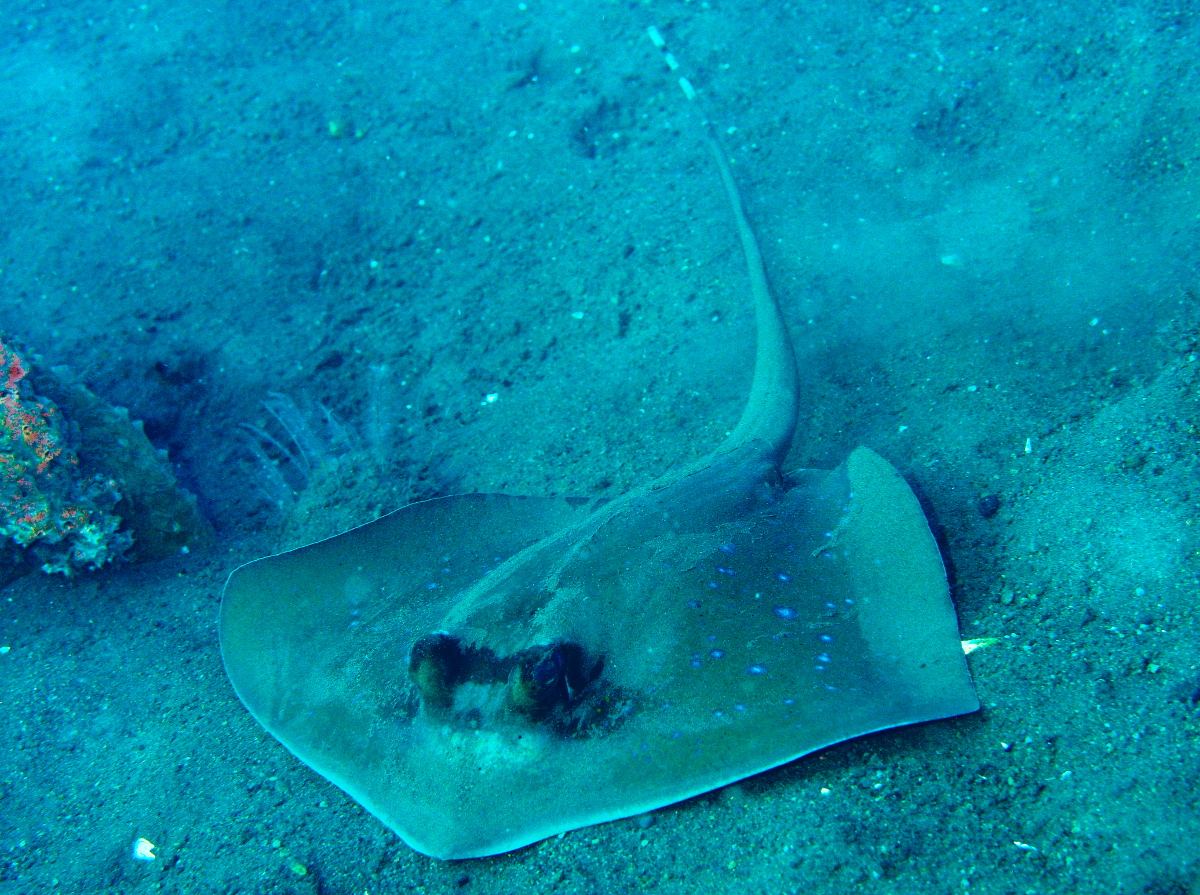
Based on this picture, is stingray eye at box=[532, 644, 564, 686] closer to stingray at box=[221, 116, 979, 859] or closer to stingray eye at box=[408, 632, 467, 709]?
stingray at box=[221, 116, 979, 859]

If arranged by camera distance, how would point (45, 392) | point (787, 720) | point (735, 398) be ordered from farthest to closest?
point (735, 398), point (45, 392), point (787, 720)

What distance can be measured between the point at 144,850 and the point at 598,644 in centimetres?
202

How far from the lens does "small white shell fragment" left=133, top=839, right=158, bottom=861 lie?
2.44m

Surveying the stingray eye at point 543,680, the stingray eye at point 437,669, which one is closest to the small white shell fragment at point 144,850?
the stingray eye at point 437,669

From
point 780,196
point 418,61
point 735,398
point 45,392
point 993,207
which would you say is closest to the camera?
point 45,392

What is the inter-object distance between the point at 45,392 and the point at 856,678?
14.6ft

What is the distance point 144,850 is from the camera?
246cm

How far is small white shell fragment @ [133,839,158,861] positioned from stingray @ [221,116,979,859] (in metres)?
0.66

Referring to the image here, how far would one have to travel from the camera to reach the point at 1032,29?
484cm

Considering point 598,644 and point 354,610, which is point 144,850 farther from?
point 598,644

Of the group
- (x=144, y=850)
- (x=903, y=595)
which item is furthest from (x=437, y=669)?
(x=903, y=595)

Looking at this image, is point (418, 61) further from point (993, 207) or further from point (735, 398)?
point (993, 207)

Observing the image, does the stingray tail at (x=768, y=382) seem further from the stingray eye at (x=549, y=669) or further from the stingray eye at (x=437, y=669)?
the stingray eye at (x=437, y=669)

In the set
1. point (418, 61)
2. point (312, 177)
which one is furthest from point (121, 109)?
point (418, 61)
